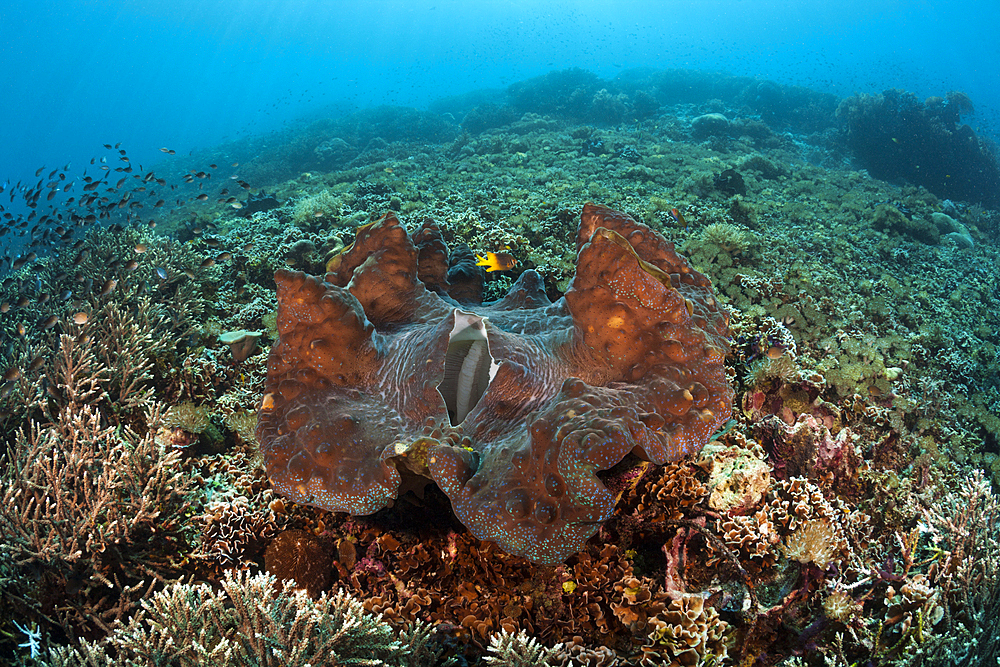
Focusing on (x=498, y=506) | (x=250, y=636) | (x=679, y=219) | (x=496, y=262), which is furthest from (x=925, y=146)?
(x=250, y=636)

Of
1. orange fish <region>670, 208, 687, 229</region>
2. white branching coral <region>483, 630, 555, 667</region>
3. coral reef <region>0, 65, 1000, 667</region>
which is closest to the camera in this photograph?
white branching coral <region>483, 630, 555, 667</region>

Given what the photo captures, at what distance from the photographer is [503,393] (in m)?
2.24

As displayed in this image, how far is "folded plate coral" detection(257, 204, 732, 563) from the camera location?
5.54ft

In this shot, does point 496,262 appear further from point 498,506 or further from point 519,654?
Answer: point 519,654

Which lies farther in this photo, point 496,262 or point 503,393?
point 496,262

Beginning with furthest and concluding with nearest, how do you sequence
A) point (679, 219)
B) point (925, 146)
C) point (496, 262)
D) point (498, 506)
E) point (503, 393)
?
1. point (925, 146)
2. point (679, 219)
3. point (496, 262)
4. point (503, 393)
5. point (498, 506)

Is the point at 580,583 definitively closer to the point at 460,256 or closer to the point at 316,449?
the point at 316,449

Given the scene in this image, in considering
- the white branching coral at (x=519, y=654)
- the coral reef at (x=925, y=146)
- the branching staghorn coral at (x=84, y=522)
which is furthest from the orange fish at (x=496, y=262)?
the coral reef at (x=925, y=146)

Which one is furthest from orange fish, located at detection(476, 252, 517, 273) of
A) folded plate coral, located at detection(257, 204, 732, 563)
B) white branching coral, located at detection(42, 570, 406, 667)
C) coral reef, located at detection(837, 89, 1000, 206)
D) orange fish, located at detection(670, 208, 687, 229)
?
coral reef, located at detection(837, 89, 1000, 206)

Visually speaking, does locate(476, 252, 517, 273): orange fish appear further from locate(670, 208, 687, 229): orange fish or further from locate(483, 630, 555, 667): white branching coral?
locate(670, 208, 687, 229): orange fish

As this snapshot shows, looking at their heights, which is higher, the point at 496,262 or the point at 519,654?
the point at 496,262

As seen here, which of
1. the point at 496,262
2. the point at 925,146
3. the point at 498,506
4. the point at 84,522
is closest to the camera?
the point at 498,506

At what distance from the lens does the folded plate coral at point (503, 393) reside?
1689 mm

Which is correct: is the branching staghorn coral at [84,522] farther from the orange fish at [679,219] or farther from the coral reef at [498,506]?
the orange fish at [679,219]
